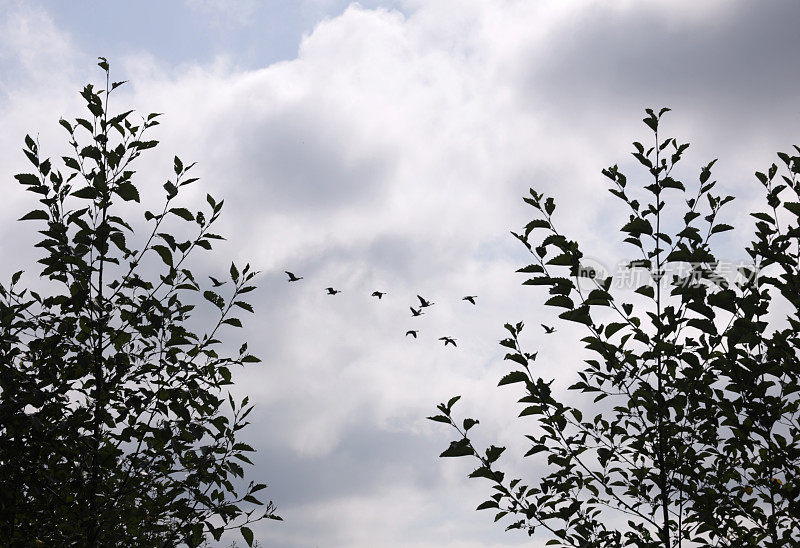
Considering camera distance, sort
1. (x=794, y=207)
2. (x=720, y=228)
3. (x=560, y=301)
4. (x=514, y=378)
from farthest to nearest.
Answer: (x=720, y=228)
(x=794, y=207)
(x=514, y=378)
(x=560, y=301)

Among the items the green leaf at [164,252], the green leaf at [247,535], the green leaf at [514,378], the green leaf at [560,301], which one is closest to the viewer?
the green leaf at [560,301]

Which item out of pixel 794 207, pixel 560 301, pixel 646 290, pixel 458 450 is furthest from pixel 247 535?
pixel 794 207

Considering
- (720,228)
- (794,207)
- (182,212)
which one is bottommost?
(794,207)

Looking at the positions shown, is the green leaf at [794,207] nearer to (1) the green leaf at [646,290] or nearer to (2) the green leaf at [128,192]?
(1) the green leaf at [646,290]

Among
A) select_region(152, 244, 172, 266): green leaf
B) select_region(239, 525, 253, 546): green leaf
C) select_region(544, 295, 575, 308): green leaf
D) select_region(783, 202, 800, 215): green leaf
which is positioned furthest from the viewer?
select_region(152, 244, 172, 266): green leaf

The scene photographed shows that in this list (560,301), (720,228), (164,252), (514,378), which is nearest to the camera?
(560,301)

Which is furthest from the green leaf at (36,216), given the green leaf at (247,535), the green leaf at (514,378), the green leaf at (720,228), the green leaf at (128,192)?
the green leaf at (720,228)

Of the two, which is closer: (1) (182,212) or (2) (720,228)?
(2) (720,228)

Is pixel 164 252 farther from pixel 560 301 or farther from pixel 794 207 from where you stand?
pixel 794 207

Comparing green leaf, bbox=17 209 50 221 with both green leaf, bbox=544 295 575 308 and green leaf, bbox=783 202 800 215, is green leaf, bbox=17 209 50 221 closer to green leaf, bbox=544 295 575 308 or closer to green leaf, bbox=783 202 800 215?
green leaf, bbox=544 295 575 308

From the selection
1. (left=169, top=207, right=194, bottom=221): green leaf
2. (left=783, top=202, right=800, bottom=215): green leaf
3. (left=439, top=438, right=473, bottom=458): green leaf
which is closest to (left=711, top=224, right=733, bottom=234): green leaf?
(left=783, top=202, right=800, bottom=215): green leaf

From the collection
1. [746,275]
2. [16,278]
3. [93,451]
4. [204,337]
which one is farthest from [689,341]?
[16,278]

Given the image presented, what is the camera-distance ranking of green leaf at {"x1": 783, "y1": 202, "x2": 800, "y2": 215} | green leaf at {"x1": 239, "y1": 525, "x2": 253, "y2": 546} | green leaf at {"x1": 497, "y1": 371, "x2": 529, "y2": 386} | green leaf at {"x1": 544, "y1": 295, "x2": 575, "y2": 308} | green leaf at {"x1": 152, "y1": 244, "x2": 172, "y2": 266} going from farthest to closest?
green leaf at {"x1": 152, "y1": 244, "x2": 172, "y2": 266} < green leaf at {"x1": 239, "y1": 525, "x2": 253, "y2": 546} < green leaf at {"x1": 783, "y1": 202, "x2": 800, "y2": 215} < green leaf at {"x1": 497, "y1": 371, "x2": 529, "y2": 386} < green leaf at {"x1": 544, "y1": 295, "x2": 575, "y2": 308}

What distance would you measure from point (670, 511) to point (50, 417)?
4658mm
